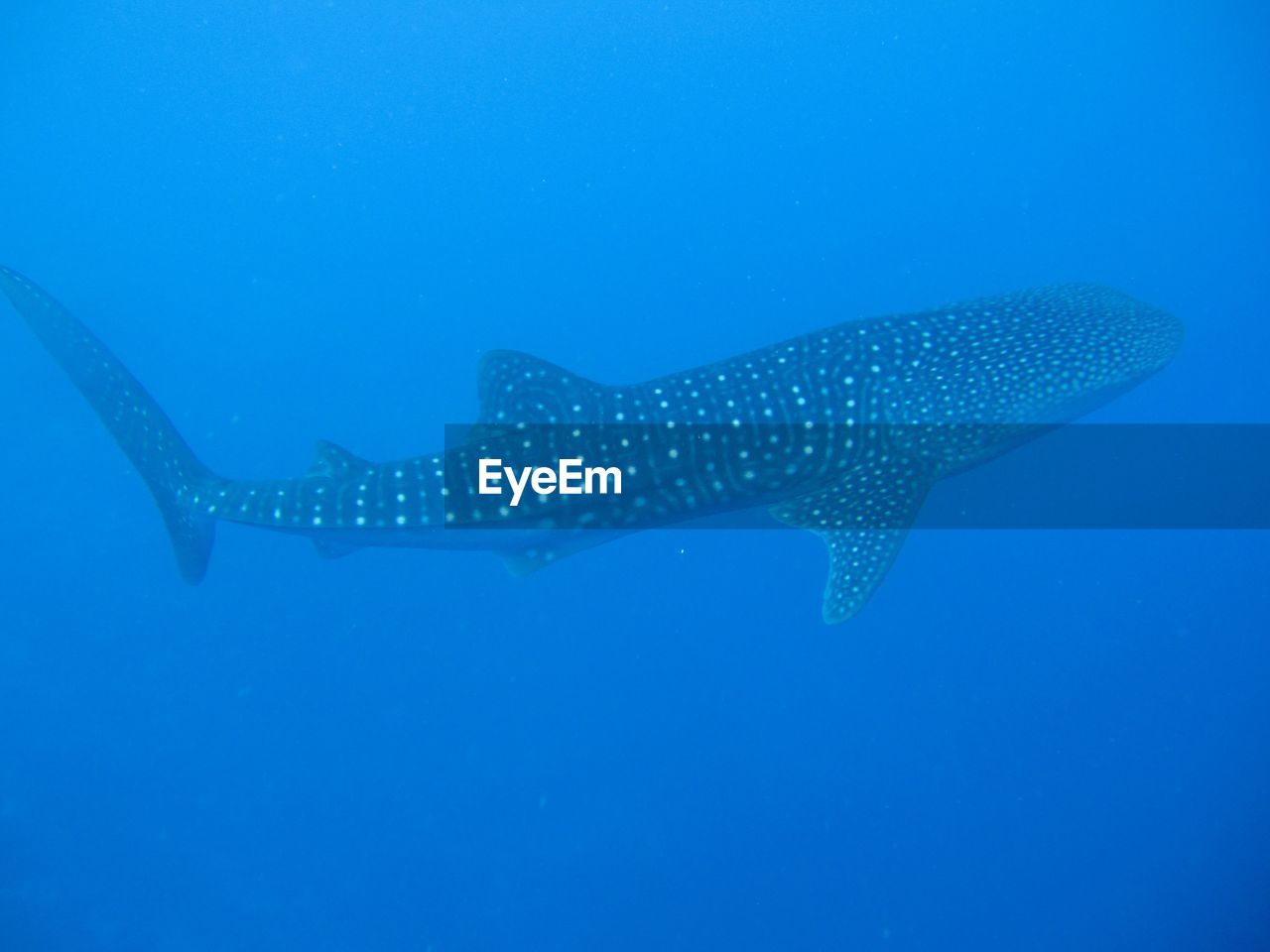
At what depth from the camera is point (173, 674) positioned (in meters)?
10.1

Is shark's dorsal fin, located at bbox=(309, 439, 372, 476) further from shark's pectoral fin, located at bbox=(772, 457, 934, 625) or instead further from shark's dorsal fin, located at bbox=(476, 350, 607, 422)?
shark's pectoral fin, located at bbox=(772, 457, 934, 625)

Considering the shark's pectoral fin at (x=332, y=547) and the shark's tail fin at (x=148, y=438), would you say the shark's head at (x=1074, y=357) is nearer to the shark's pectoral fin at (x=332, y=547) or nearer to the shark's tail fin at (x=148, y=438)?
the shark's pectoral fin at (x=332, y=547)

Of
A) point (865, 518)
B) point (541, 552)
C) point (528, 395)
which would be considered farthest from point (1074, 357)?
point (541, 552)

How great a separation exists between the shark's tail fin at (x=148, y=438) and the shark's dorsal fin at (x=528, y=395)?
90.4 inches

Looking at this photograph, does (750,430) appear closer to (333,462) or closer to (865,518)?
(865,518)

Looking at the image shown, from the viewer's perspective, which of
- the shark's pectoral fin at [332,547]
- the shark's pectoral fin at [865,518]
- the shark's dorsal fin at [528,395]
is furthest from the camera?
the shark's pectoral fin at [332,547]

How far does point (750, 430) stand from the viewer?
5344 millimetres

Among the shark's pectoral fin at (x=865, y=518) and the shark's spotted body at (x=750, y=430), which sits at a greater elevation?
the shark's spotted body at (x=750, y=430)

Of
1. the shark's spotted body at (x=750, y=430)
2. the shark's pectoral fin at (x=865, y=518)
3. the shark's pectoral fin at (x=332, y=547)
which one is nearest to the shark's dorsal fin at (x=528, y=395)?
the shark's spotted body at (x=750, y=430)

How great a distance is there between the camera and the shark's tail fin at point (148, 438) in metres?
5.61

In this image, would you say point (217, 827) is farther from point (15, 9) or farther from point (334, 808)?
point (15, 9)

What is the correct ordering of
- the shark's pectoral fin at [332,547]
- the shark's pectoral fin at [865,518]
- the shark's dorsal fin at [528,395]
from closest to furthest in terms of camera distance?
the shark's dorsal fin at [528,395], the shark's pectoral fin at [865,518], the shark's pectoral fin at [332,547]

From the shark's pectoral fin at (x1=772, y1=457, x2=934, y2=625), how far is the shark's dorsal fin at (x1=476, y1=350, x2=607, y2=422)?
72.7 inches

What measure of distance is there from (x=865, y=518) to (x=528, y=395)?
2598 mm
